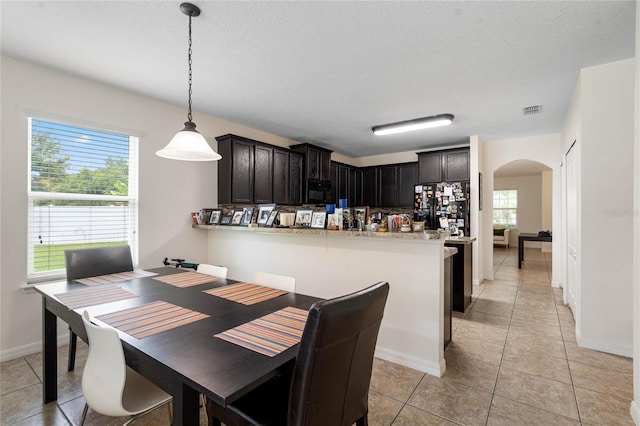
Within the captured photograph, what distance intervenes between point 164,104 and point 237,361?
3634mm

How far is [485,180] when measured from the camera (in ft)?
18.1

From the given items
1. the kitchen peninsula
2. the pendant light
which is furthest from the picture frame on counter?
the pendant light

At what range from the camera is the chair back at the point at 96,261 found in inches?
89.8

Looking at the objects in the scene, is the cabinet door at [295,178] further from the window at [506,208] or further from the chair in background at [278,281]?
the window at [506,208]

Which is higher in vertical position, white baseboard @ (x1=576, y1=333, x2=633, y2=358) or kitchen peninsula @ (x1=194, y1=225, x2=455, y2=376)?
kitchen peninsula @ (x1=194, y1=225, x2=455, y2=376)

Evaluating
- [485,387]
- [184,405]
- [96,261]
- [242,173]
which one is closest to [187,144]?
[96,261]

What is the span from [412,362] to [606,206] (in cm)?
229

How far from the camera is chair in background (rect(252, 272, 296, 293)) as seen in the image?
6.64 feet

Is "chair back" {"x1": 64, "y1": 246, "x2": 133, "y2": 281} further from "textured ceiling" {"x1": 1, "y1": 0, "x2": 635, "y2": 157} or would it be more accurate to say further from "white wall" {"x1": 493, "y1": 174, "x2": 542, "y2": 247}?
"white wall" {"x1": 493, "y1": 174, "x2": 542, "y2": 247}

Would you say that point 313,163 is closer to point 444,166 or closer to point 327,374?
point 444,166

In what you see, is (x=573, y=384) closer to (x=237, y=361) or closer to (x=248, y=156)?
(x=237, y=361)

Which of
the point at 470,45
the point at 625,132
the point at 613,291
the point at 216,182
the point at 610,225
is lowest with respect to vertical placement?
the point at 613,291

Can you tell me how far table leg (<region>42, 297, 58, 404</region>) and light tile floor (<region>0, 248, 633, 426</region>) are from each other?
8cm

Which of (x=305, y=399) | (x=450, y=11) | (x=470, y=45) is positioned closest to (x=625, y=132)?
(x=470, y=45)
